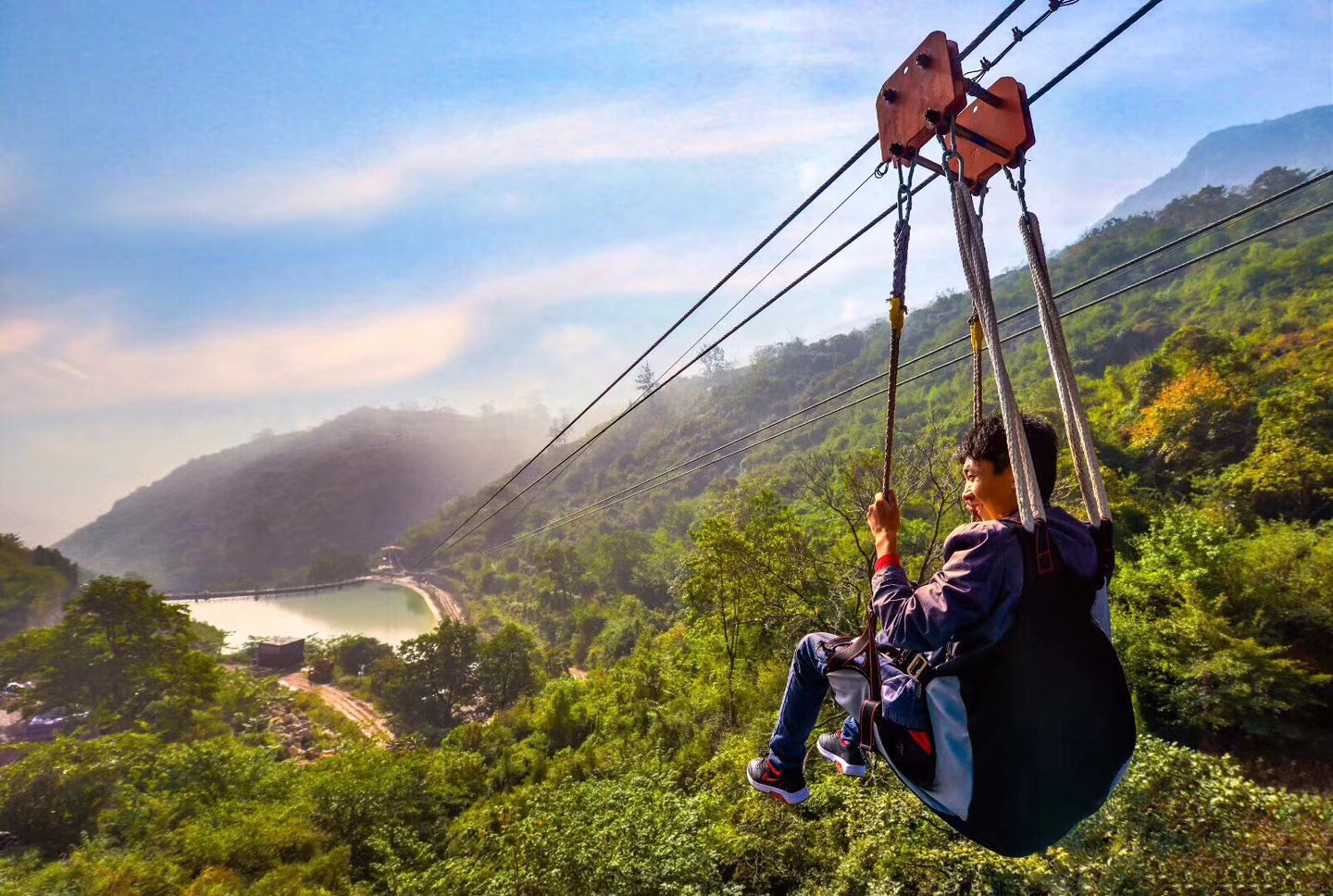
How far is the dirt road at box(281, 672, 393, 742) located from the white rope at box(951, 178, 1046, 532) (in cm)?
2407

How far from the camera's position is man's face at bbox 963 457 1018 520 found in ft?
4.82

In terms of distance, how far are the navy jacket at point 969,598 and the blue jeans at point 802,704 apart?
480 millimetres

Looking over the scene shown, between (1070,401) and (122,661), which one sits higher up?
(1070,401)

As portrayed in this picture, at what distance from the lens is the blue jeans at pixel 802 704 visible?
6.22ft

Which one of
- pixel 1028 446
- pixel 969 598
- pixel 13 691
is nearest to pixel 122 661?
pixel 13 691

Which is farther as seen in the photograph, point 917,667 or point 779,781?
point 779,781

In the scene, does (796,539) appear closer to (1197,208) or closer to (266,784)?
(266,784)

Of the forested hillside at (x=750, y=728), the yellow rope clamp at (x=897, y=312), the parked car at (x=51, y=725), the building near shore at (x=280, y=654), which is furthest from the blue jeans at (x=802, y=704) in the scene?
the building near shore at (x=280, y=654)

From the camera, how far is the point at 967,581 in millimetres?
1182

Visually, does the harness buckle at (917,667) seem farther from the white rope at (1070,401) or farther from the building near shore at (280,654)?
the building near shore at (280,654)

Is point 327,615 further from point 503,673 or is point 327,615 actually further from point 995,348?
point 995,348

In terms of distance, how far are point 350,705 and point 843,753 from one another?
3162 cm

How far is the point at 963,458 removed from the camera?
1.61 m

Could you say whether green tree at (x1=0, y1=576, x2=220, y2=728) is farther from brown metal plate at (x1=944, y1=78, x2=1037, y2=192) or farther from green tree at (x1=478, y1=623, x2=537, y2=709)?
brown metal plate at (x1=944, y1=78, x2=1037, y2=192)
